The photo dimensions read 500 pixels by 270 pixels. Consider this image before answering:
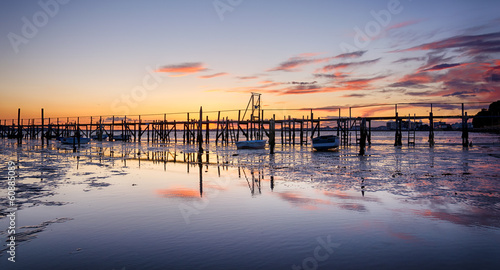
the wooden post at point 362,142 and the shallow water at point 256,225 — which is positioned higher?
the wooden post at point 362,142

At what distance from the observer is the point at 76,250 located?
18.8 feet

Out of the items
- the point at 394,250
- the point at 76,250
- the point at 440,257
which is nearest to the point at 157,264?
the point at 76,250

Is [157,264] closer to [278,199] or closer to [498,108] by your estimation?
[278,199]
